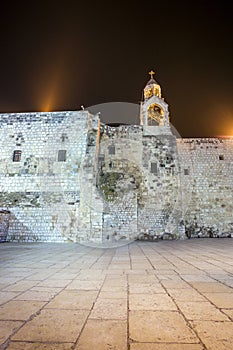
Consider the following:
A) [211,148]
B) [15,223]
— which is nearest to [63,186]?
[15,223]

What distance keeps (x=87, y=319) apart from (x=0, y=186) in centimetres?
1251

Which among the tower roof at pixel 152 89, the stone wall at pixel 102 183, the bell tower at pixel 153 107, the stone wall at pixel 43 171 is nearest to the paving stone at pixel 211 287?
the stone wall at pixel 102 183

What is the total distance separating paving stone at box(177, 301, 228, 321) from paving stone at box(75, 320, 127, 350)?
77 centimetres

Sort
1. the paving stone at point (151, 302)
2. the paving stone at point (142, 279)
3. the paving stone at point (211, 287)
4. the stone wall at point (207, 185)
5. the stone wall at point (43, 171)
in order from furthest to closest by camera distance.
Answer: the stone wall at point (207, 185) < the stone wall at point (43, 171) < the paving stone at point (142, 279) < the paving stone at point (211, 287) < the paving stone at point (151, 302)

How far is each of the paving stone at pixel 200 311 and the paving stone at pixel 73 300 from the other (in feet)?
3.73

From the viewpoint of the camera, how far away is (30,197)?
1210cm

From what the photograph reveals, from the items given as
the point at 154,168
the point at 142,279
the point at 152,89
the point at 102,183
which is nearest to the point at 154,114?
the point at 152,89

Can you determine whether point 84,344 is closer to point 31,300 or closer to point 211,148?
point 31,300

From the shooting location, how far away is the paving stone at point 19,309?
221 cm

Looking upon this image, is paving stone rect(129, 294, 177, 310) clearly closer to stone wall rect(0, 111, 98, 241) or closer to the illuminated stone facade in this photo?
the illuminated stone facade

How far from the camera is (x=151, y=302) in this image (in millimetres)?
2613

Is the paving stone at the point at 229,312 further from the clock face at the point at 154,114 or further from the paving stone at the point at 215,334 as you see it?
the clock face at the point at 154,114

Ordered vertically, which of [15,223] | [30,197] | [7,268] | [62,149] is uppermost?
Result: [62,149]

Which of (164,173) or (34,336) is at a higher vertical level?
(164,173)
